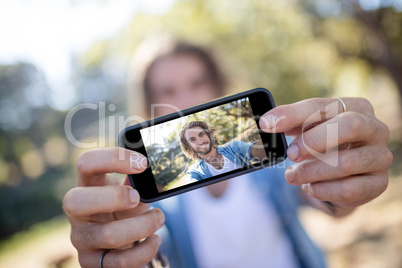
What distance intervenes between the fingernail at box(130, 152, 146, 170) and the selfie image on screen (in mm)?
91

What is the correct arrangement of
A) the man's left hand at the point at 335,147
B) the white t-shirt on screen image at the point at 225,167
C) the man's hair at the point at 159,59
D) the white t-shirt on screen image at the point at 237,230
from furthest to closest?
the man's hair at the point at 159,59 < the white t-shirt on screen image at the point at 237,230 < the white t-shirt on screen image at the point at 225,167 < the man's left hand at the point at 335,147

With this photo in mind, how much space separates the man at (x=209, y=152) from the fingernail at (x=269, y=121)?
12 cm

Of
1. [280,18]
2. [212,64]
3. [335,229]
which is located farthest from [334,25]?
[212,64]

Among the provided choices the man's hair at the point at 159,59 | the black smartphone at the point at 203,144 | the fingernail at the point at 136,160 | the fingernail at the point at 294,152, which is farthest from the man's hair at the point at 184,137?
the man's hair at the point at 159,59

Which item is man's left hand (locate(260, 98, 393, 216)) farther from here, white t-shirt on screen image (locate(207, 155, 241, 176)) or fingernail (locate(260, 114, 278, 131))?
white t-shirt on screen image (locate(207, 155, 241, 176))

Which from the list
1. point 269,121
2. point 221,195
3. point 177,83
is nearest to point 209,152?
point 269,121

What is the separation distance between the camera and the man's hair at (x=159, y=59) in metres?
2.58

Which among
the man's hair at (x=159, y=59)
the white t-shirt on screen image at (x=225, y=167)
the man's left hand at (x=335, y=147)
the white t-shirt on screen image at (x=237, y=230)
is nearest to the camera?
the man's left hand at (x=335, y=147)

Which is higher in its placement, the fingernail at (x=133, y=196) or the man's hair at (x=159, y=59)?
the man's hair at (x=159, y=59)

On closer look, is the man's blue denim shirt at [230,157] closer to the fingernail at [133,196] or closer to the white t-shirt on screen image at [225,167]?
the white t-shirt on screen image at [225,167]

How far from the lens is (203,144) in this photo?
1349 millimetres

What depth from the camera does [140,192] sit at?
1.28 m

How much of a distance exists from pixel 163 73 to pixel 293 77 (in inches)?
470

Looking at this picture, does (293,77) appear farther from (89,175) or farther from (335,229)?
(89,175)
